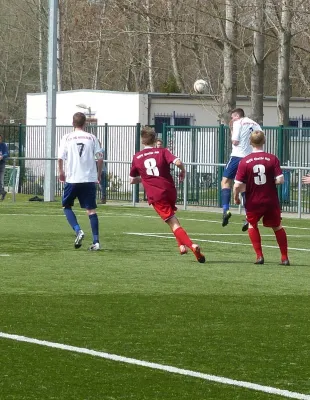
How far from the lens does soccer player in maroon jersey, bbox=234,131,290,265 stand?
13789mm

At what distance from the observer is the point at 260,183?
13852 mm

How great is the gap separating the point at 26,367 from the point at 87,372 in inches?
16.1

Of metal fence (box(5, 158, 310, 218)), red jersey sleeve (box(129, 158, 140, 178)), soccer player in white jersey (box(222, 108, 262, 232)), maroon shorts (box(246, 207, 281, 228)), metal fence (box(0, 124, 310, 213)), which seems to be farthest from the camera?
metal fence (box(0, 124, 310, 213))

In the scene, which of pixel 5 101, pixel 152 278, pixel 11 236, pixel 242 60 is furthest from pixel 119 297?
pixel 5 101

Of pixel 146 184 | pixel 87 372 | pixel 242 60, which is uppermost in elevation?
pixel 242 60

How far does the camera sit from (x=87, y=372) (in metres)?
7.38

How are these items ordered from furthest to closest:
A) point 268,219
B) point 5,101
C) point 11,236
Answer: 1. point 5,101
2. point 11,236
3. point 268,219

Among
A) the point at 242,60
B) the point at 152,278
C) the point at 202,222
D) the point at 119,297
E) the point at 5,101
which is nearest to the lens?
the point at 119,297

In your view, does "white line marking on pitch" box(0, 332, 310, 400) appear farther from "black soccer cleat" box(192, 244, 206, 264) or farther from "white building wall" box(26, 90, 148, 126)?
"white building wall" box(26, 90, 148, 126)

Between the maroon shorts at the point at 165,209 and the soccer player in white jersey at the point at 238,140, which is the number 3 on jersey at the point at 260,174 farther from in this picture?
the soccer player in white jersey at the point at 238,140

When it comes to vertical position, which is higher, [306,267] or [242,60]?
[242,60]

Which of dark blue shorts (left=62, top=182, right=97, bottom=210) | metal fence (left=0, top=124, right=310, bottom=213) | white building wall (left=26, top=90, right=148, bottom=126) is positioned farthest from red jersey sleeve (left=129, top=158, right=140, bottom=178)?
white building wall (left=26, top=90, right=148, bottom=126)

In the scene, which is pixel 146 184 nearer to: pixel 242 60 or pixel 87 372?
pixel 87 372

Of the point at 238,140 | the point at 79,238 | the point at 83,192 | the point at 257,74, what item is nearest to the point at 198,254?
the point at 79,238
